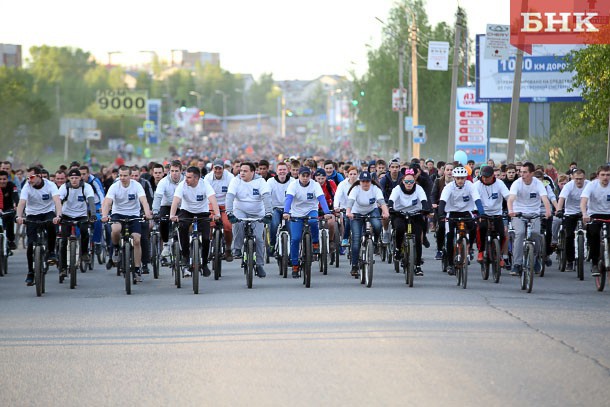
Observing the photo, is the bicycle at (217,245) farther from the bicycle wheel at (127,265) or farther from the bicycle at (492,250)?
the bicycle at (492,250)

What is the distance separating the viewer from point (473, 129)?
170 feet

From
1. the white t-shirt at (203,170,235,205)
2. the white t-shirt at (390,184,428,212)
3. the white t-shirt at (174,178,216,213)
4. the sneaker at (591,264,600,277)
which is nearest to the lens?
the sneaker at (591,264,600,277)

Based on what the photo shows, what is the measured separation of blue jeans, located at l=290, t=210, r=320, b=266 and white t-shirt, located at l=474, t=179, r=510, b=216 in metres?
2.54

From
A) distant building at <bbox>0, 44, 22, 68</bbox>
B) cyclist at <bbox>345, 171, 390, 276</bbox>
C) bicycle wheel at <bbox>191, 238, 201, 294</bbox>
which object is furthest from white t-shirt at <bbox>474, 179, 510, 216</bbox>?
distant building at <bbox>0, 44, 22, 68</bbox>

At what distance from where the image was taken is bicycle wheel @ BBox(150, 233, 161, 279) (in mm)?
20453

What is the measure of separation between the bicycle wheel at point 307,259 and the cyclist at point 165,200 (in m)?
2.27

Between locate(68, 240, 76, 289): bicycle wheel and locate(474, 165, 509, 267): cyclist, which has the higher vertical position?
locate(474, 165, 509, 267): cyclist

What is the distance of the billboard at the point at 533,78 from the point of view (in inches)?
2042

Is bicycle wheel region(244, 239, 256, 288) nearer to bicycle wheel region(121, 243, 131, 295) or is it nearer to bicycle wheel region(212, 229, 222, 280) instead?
bicycle wheel region(212, 229, 222, 280)

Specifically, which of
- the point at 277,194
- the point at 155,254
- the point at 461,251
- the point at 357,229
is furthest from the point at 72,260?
the point at 461,251

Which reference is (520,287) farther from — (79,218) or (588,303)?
(79,218)

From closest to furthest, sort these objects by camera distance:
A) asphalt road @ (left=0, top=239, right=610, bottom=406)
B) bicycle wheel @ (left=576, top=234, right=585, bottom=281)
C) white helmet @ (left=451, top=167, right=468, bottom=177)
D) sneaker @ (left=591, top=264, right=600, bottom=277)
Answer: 1. asphalt road @ (left=0, top=239, right=610, bottom=406)
2. sneaker @ (left=591, top=264, right=600, bottom=277)
3. white helmet @ (left=451, top=167, right=468, bottom=177)
4. bicycle wheel @ (left=576, top=234, right=585, bottom=281)

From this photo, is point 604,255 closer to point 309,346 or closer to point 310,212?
point 310,212

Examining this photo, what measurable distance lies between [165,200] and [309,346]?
920 centimetres
